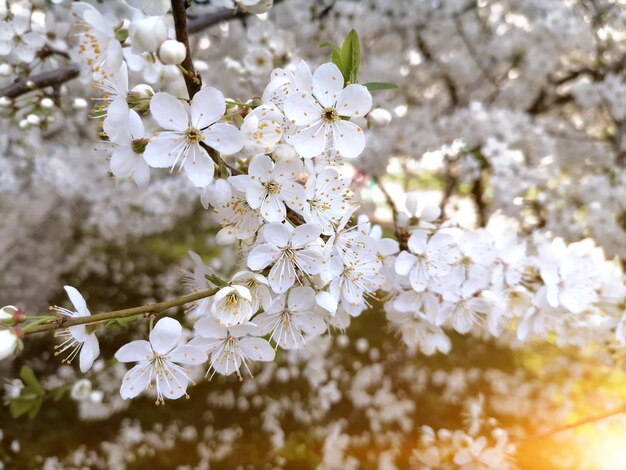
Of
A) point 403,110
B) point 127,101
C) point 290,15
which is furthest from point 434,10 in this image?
point 127,101

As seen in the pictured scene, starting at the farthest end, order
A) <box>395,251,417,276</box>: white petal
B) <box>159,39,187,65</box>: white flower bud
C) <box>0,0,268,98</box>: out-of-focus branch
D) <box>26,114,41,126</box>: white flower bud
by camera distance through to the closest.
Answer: <box>26,114,41,126</box>: white flower bud
<box>0,0,268,98</box>: out-of-focus branch
<box>395,251,417,276</box>: white petal
<box>159,39,187,65</box>: white flower bud

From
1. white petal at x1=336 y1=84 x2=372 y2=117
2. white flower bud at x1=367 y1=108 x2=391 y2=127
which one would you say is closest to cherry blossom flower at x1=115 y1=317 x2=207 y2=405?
white petal at x1=336 y1=84 x2=372 y2=117

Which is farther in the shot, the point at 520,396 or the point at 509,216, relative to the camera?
the point at 520,396

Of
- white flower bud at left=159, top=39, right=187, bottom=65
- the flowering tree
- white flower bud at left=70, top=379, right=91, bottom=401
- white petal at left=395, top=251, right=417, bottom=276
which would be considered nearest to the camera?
white flower bud at left=159, top=39, right=187, bottom=65

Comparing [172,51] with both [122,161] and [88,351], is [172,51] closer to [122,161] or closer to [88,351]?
[122,161]

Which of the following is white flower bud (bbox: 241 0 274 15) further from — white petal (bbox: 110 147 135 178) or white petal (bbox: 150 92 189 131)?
white petal (bbox: 110 147 135 178)

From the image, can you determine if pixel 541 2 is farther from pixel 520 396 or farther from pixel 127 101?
pixel 127 101

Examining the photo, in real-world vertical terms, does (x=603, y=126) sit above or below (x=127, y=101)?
below
